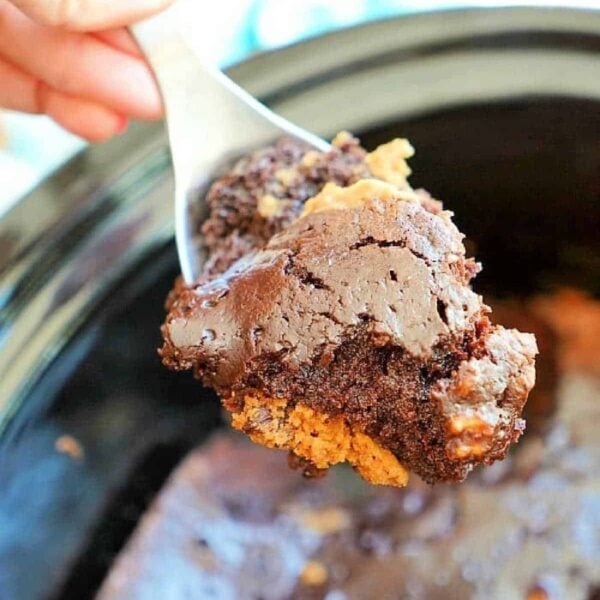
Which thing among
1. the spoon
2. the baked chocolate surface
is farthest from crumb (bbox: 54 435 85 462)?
the spoon

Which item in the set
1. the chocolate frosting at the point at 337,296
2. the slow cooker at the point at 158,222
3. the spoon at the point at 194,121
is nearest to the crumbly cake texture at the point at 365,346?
the chocolate frosting at the point at 337,296

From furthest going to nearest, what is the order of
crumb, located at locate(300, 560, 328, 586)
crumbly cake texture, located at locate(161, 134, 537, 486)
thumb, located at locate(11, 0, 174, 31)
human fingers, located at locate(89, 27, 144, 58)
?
crumb, located at locate(300, 560, 328, 586) < human fingers, located at locate(89, 27, 144, 58) < thumb, located at locate(11, 0, 174, 31) < crumbly cake texture, located at locate(161, 134, 537, 486)

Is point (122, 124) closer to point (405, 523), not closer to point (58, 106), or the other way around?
point (58, 106)

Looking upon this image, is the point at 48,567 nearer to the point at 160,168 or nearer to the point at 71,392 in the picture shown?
the point at 71,392

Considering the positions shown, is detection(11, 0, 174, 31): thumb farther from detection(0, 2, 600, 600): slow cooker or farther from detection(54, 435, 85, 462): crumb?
detection(54, 435, 85, 462): crumb

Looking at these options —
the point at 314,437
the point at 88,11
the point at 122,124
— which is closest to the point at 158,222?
the point at 122,124

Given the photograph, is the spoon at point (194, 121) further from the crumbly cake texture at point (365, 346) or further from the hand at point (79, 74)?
the crumbly cake texture at point (365, 346)

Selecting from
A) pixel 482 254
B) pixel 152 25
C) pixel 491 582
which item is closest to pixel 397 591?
pixel 491 582
